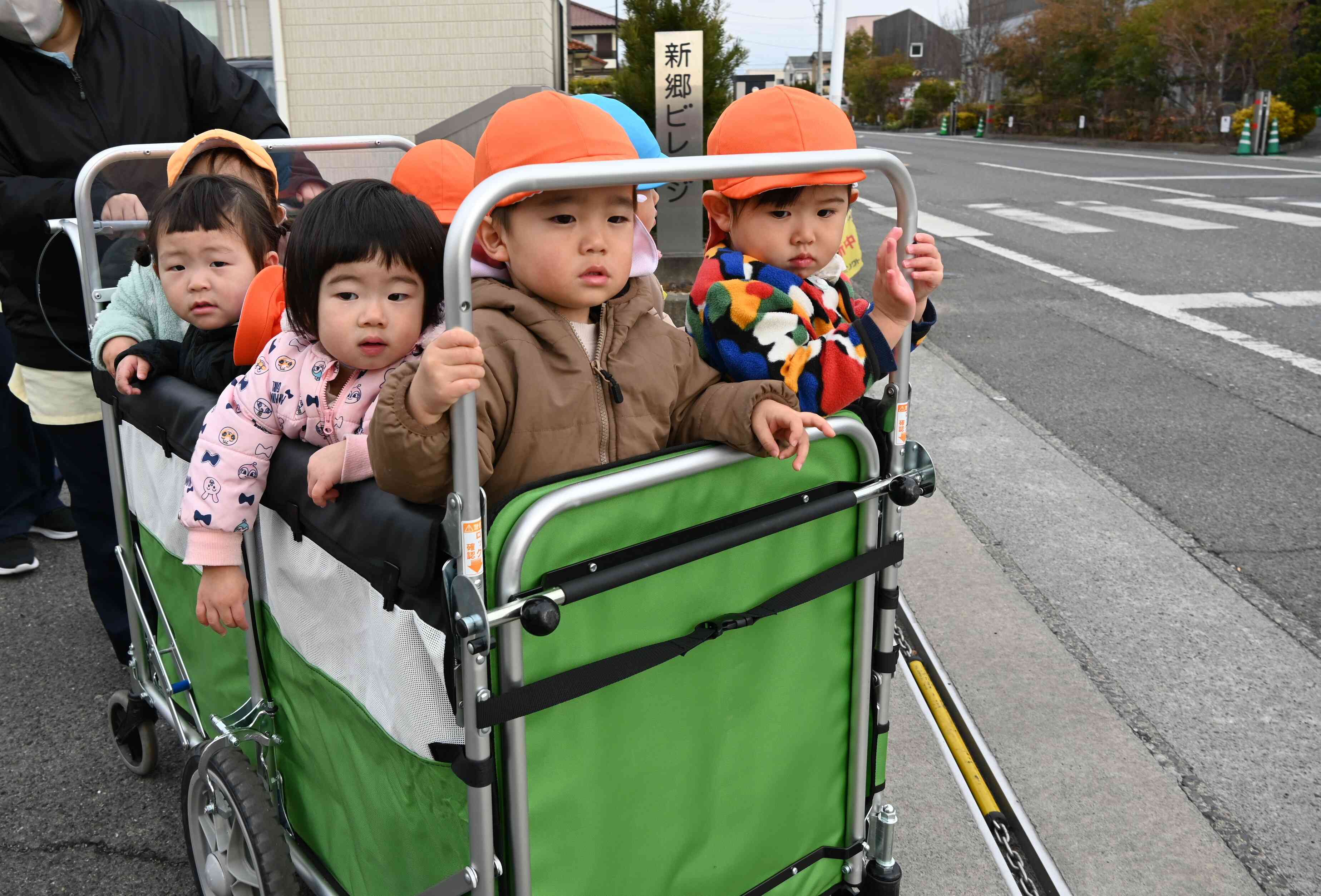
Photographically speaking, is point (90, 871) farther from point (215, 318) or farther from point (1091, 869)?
point (1091, 869)

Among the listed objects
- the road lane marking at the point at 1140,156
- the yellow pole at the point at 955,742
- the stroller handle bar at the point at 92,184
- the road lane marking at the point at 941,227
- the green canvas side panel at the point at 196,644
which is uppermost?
the road lane marking at the point at 1140,156

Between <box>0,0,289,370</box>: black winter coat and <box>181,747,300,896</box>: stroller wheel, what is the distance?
1.45m

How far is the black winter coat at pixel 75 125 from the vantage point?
282 cm

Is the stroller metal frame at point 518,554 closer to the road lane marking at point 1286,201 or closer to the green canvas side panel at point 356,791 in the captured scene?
the green canvas side panel at point 356,791

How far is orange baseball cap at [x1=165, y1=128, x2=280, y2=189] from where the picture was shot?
2617 millimetres

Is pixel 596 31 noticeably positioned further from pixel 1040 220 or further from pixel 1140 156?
pixel 1040 220

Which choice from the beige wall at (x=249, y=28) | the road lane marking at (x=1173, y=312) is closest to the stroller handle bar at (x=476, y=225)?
the road lane marking at (x=1173, y=312)

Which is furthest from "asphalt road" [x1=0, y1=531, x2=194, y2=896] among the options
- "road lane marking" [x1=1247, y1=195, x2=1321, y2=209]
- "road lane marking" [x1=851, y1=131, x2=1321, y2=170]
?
"road lane marking" [x1=851, y1=131, x2=1321, y2=170]

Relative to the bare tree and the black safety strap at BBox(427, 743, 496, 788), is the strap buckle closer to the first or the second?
the black safety strap at BBox(427, 743, 496, 788)

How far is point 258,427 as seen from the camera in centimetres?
179

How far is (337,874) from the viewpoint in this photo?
6.31 ft

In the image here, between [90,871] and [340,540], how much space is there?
1.55 m

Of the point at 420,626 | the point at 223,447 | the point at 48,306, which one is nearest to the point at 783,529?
the point at 420,626

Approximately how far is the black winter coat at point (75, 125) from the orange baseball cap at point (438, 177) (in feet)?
2.31
